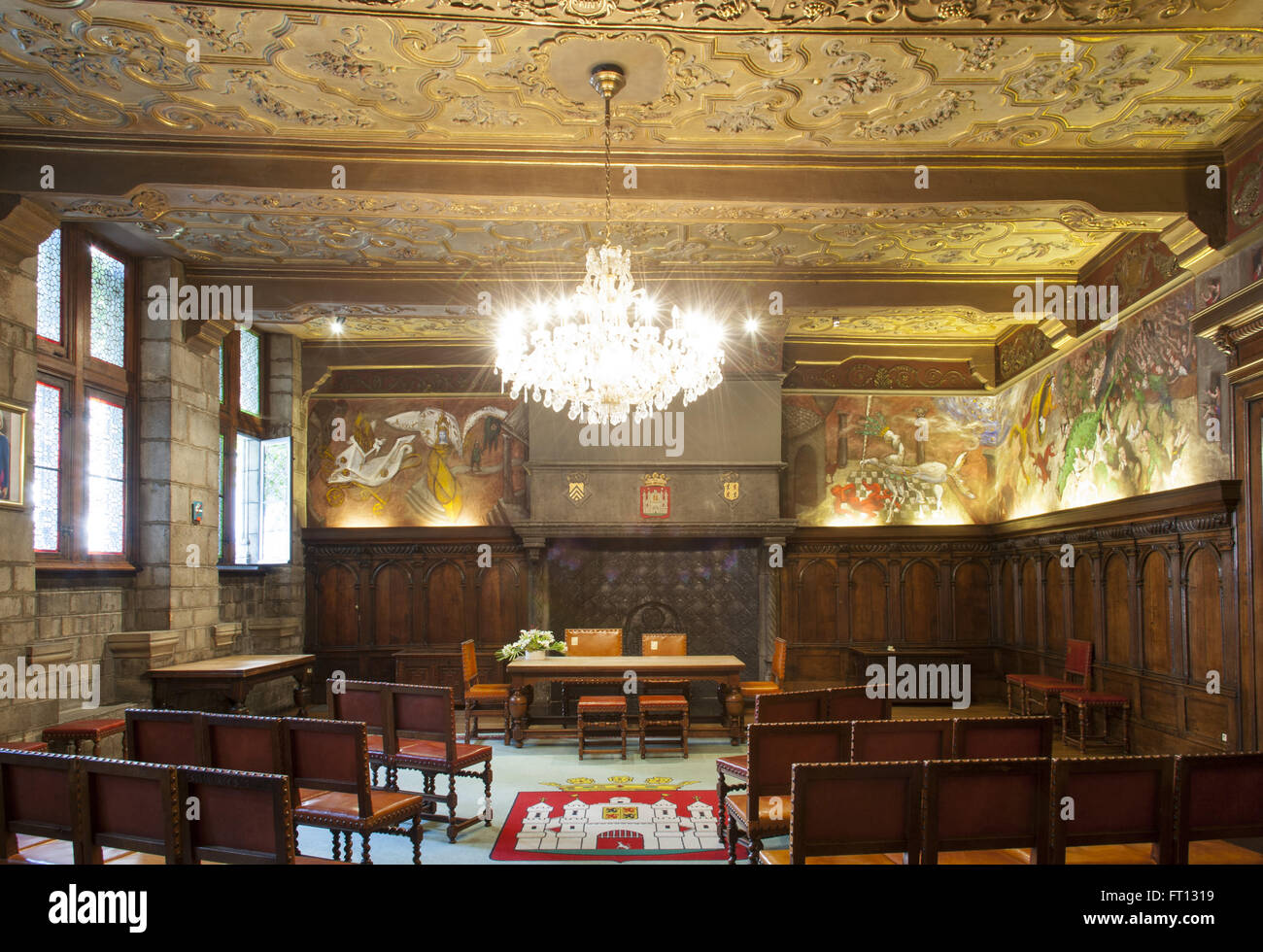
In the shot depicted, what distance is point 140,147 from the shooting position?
710 cm

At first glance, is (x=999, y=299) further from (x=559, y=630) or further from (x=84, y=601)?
(x=84, y=601)

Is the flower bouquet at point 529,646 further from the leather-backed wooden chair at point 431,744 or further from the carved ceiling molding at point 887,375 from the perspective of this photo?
the carved ceiling molding at point 887,375

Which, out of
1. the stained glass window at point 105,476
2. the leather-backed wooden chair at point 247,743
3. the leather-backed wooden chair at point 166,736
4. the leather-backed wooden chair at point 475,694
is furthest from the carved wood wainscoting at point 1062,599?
the stained glass window at point 105,476

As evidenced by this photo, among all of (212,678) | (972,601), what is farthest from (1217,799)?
(972,601)

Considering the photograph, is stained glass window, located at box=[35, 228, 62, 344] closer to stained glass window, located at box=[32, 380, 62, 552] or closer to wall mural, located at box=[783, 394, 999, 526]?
stained glass window, located at box=[32, 380, 62, 552]

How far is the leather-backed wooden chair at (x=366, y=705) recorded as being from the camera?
6395mm

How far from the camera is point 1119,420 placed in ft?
31.7

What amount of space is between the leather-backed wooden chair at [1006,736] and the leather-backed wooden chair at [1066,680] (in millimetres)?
5242

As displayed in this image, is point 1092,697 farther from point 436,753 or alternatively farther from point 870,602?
point 436,753

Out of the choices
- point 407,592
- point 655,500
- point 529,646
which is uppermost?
point 655,500

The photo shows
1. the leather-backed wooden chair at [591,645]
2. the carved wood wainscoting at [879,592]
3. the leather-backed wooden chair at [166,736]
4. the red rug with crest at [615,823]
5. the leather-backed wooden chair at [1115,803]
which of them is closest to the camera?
the leather-backed wooden chair at [1115,803]

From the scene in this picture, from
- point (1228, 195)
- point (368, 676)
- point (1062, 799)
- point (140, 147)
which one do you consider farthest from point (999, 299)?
point (368, 676)

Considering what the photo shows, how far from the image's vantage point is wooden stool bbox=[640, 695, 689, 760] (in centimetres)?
893

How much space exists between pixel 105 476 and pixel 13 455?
1.71m
